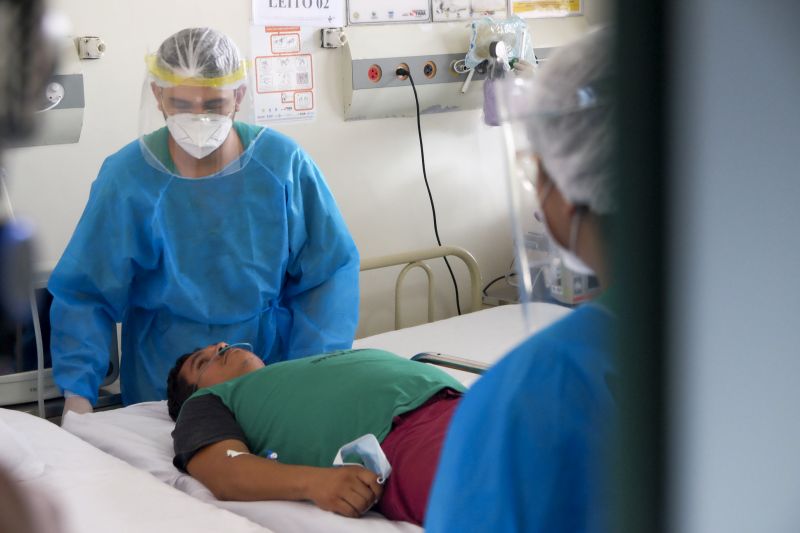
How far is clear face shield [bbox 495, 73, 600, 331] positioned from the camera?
1.96 feet

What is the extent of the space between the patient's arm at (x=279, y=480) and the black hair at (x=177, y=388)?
340 millimetres

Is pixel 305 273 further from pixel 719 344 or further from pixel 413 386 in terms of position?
pixel 719 344

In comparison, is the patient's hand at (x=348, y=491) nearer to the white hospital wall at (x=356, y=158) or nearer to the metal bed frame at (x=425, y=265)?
the white hospital wall at (x=356, y=158)

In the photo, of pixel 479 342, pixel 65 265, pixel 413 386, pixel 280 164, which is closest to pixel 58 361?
pixel 65 265

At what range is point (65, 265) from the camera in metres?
2.49

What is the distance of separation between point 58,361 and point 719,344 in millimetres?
2302

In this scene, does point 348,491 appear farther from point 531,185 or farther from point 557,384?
point 531,185

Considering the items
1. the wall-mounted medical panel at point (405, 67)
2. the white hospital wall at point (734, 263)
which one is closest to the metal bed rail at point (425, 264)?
the wall-mounted medical panel at point (405, 67)

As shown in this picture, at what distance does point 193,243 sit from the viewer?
2.54 meters

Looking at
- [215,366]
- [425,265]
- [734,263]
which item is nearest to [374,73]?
[425,265]

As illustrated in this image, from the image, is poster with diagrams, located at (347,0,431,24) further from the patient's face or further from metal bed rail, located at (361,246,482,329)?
the patient's face

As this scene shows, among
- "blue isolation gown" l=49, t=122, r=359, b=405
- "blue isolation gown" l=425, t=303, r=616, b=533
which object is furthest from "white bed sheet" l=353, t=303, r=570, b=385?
"blue isolation gown" l=425, t=303, r=616, b=533

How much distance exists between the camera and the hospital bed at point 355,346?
1.80m

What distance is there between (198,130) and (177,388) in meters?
0.64
